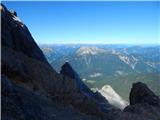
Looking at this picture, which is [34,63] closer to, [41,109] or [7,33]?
[7,33]

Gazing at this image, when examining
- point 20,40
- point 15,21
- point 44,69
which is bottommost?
point 44,69

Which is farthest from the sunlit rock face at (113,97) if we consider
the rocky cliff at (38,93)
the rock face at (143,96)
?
the rocky cliff at (38,93)

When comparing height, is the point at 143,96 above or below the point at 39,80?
below

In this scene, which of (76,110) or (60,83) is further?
(60,83)

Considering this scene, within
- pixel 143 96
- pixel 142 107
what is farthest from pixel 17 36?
pixel 143 96

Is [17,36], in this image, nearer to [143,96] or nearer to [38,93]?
[38,93]

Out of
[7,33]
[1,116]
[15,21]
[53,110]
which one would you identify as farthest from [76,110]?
[15,21]

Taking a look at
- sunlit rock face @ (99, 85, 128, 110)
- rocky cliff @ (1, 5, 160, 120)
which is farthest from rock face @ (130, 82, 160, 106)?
sunlit rock face @ (99, 85, 128, 110)

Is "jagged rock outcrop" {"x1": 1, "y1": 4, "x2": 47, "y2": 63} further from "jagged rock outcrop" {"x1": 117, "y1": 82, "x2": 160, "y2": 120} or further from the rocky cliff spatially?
"jagged rock outcrop" {"x1": 117, "y1": 82, "x2": 160, "y2": 120}
